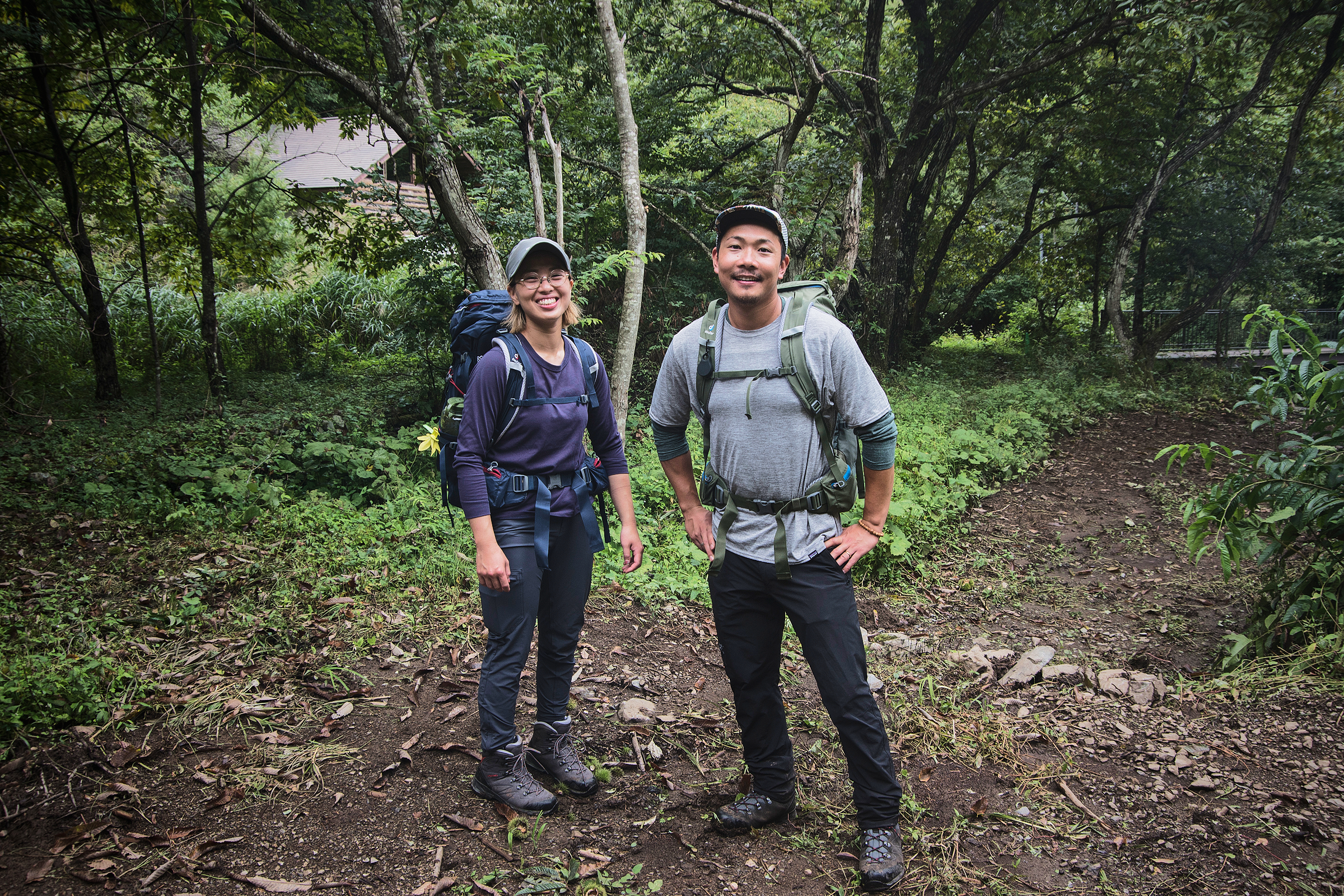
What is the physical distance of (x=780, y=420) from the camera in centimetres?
261

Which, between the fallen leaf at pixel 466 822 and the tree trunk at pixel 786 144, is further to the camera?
the tree trunk at pixel 786 144

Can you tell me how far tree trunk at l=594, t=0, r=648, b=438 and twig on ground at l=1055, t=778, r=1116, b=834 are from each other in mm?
4136

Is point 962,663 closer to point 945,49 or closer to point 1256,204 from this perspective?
point 945,49

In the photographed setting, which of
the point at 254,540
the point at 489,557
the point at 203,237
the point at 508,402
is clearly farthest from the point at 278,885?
the point at 203,237

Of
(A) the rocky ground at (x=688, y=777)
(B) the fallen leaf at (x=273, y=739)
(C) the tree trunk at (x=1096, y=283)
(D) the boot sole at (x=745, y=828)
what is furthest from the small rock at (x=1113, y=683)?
(C) the tree trunk at (x=1096, y=283)

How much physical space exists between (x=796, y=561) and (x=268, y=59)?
918 centimetres

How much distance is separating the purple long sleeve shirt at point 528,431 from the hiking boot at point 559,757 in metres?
0.98

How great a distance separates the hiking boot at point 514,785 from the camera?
3.02 m

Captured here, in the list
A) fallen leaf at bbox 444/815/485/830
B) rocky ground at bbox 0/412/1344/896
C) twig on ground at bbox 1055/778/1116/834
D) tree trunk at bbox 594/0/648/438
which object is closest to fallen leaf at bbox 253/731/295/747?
A: rocky ground at bbox 0/412/1344/896

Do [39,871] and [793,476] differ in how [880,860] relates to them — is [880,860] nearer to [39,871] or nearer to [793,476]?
[793,476]

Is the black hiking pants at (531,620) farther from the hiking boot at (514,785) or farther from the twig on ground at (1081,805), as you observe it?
the twig on ground at (1081,805)

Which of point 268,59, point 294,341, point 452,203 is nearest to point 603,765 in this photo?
point 452,203

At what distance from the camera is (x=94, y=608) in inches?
170

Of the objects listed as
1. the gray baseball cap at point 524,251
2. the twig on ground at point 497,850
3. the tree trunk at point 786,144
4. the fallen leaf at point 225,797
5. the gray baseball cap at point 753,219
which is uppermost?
the tree trunk at point 786,144
